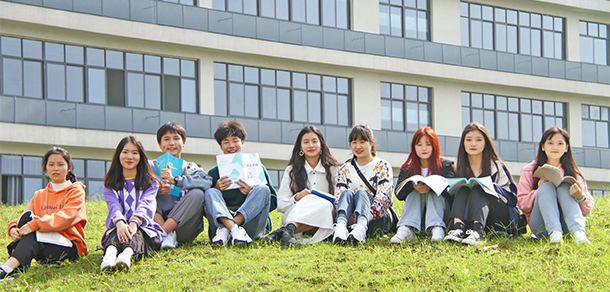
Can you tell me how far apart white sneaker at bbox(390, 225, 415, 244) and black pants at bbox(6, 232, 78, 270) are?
353cm

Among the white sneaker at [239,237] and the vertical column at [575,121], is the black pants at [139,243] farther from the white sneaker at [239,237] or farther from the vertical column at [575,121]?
the vertical column at [575,121]

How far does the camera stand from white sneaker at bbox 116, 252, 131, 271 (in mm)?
6562

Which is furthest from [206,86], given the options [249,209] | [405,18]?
[249,209]

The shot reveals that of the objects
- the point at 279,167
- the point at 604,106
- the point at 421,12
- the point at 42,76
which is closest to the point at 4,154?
the point at 42,76

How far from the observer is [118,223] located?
272 inches

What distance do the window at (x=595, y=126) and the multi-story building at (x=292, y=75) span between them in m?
0.07

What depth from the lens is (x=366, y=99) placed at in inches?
992

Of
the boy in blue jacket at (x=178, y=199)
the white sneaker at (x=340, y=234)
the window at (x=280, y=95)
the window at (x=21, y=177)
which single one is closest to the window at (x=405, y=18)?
the window at (x=280, y=95)

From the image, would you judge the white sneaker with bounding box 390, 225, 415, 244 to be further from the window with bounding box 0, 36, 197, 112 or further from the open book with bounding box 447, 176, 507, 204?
the window with bounding box 0, 36, 197, 112

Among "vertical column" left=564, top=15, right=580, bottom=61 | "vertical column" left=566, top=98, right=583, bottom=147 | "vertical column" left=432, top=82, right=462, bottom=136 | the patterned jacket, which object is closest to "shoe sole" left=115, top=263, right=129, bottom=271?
the patterned jacket

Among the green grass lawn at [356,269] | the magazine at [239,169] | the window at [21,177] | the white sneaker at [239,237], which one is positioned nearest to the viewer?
the green grass lawn at [356,269]

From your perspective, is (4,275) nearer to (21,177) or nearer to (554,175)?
(554,175)

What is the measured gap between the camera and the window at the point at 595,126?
29484 millimetres

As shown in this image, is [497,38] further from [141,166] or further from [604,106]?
[141,166]
